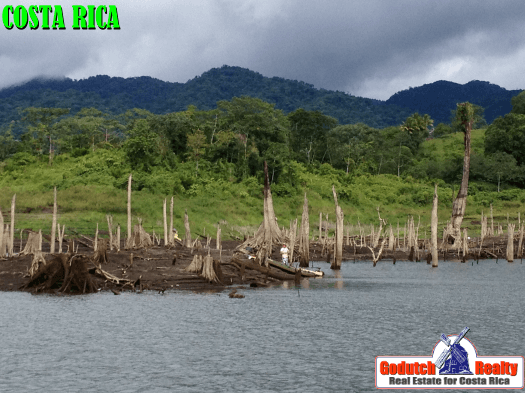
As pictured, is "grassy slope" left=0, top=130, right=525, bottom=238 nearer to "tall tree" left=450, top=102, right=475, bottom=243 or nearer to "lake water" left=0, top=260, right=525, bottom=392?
"tall tree" left=450, top=102, right=475, bottom=243

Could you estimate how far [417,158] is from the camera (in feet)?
495

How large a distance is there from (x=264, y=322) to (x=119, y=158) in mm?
80941

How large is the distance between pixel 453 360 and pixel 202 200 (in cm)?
7548

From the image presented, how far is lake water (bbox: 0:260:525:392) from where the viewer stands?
20703 mm

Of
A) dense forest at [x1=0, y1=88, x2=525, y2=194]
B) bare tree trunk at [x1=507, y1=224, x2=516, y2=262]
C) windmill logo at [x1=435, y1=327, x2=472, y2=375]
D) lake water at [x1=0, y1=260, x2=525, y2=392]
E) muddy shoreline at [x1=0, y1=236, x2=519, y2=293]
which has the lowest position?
lake water at [x1=0, y1=260, x2=525, y2=392]

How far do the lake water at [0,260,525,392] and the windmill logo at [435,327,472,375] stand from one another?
2.37m

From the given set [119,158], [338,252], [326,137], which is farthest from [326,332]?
[326,137]

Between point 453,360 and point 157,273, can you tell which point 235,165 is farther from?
point 453,360

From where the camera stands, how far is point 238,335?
27656 millimetres

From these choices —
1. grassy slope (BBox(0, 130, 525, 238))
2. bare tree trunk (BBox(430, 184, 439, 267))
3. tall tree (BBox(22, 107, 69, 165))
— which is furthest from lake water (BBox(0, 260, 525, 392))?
tall tree (BBox(22, 107, 69, 165))

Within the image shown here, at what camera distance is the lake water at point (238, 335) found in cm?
2070

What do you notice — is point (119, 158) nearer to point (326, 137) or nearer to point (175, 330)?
point (326, 137)

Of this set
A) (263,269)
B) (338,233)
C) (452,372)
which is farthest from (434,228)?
(452,372)

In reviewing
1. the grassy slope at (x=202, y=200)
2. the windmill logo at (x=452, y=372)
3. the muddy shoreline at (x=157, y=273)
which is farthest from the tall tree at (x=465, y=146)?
the windmill logo at (x=452, y=372)
